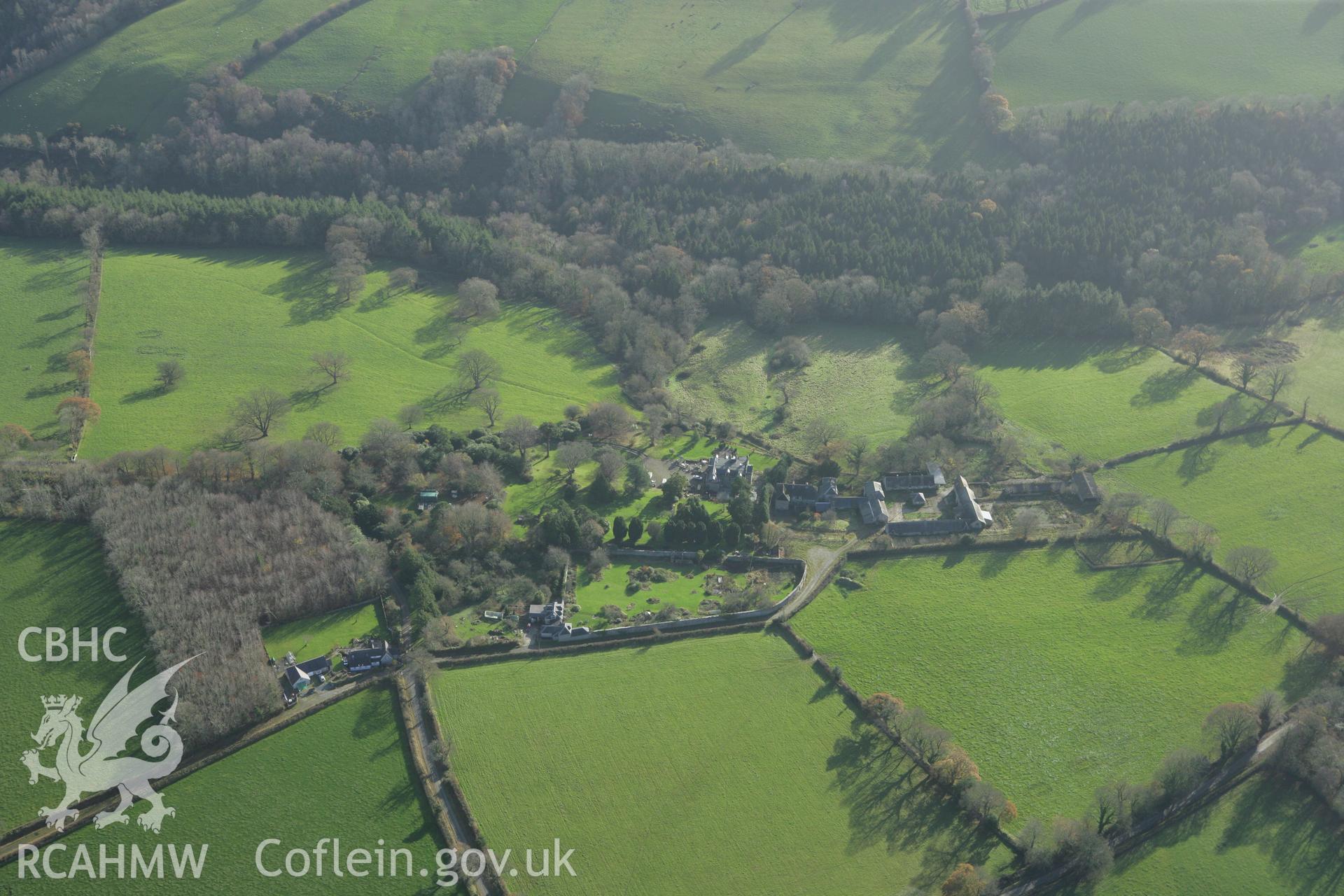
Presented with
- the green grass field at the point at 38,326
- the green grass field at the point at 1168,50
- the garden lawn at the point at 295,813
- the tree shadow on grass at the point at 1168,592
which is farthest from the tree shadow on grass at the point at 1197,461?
the green grass field at the point at 38,326

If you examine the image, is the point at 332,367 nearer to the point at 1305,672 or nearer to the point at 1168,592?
the point at 1168,592

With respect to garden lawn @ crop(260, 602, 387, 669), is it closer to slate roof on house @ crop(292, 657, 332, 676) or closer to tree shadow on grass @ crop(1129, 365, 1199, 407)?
slate roof on house @ crop(292, 657, 332, 676)

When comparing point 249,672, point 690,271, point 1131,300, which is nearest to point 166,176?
point 690,271

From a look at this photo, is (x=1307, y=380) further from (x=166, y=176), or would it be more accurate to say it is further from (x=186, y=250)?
(x=166, y=176)

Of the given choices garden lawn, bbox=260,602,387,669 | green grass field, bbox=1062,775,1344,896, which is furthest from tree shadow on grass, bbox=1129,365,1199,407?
garden lawn, bbox=260,602,387,669

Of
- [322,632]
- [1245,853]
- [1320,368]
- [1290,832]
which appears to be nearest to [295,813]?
[322,632]
